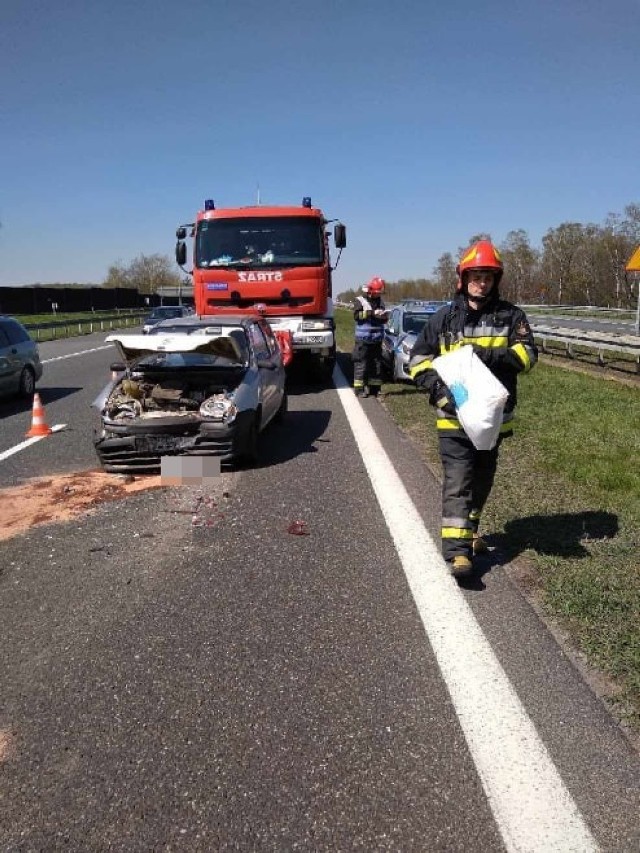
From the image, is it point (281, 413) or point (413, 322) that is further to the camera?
point (413, 322)

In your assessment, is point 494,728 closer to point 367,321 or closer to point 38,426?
point 38,426

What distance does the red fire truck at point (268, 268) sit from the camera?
12539mm

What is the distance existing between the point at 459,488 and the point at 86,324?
39.8m

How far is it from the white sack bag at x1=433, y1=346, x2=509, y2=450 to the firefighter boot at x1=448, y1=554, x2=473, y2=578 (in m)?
0.65

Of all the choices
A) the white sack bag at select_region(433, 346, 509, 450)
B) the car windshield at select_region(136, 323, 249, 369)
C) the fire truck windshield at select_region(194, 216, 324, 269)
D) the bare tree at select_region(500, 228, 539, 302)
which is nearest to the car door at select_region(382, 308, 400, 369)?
the fire truck windshield at select_region(194, 216, 324, 269)

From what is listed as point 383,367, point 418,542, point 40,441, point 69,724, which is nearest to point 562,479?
point 418,542

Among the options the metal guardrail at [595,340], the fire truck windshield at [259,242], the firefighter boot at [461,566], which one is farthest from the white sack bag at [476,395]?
the metal guardrail at [595,340]

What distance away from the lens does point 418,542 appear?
15.8 feet

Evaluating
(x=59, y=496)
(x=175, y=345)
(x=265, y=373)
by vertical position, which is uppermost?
(x=175, y=345)

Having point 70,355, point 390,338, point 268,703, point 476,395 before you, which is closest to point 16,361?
point 390,338

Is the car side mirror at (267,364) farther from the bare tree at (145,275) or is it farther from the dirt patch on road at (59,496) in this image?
the bare tree at (145,275)

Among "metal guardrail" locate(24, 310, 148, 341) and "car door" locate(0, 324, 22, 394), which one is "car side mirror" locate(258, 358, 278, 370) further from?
"metal guardrail" locate(24, 310, 148, 341)

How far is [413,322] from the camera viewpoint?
1401cm

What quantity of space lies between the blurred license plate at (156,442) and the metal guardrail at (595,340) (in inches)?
414
